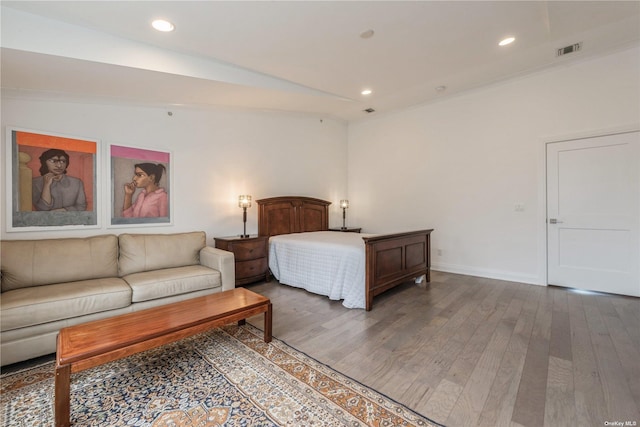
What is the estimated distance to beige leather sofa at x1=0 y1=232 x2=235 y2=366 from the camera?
2.02 metres

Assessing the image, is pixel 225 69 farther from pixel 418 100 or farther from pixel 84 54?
pixel 418 100

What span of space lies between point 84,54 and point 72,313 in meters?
2.22

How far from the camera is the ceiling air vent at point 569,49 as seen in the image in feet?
10.6

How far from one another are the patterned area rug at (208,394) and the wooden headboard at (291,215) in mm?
2669

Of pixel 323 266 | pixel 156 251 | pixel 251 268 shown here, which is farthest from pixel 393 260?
pixel 156 251

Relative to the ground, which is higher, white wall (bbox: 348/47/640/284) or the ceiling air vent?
the ceiling air vent

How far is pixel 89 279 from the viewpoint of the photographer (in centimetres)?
268

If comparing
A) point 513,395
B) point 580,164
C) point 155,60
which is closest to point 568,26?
point 580,164

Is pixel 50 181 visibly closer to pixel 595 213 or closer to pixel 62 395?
pixel 62 395

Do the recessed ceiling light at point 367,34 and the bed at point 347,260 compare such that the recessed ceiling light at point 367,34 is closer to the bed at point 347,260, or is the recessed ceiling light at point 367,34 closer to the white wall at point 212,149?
the bed at point 347,260

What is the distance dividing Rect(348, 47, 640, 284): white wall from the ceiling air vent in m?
0.43

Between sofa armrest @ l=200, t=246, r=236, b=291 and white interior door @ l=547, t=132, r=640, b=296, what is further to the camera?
white interior door @ l=547, t=132, r=640, b=296

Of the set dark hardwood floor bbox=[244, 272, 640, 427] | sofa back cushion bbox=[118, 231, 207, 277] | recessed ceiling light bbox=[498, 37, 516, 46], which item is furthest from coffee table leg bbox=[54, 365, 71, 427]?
recessed ceiling light bbox=[498, 37, 516, 46]

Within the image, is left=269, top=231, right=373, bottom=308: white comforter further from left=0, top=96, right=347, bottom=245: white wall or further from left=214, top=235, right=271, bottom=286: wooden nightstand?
left=0, top=96, right=347, bottom=245: white wall
